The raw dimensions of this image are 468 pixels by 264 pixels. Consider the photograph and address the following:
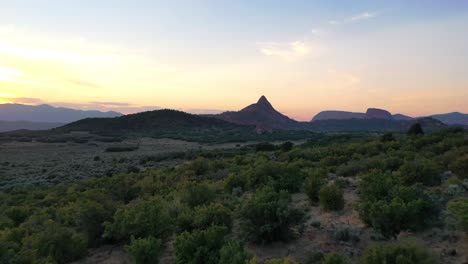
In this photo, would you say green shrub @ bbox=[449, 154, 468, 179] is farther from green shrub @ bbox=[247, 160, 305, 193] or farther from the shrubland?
green shrub @ bbox=[247, 160, 305, 193]

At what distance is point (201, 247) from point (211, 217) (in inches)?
90.2

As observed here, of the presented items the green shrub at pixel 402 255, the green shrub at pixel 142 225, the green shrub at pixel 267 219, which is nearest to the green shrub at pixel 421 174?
the green shrub at pixel 267 219

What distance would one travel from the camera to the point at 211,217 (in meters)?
9.60

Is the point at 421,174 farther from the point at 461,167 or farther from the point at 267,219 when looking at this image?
the point at 267,219

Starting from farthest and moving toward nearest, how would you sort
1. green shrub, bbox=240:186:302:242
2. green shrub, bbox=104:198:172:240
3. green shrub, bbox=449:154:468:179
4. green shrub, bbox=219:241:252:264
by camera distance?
green shrub, bbox=449:154:468:179, green shrub, bbox=104:198:172:240, green shrub, bbox=240:186:302:242, green shrub, bbox=219:241:252:264

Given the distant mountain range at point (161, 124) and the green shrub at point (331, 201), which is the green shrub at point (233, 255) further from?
the distant mountain range at point (161, 124)

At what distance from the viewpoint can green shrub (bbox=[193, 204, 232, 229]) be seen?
9.42m

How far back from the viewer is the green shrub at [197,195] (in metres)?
12.4

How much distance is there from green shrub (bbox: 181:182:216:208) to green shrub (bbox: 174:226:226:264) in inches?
176

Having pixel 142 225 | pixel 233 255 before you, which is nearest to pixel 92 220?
pixel 142 225

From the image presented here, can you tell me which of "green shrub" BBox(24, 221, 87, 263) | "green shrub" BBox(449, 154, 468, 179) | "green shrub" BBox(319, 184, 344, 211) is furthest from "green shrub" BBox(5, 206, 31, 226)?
"green shrub" BBox(449, 154, 468, 179)

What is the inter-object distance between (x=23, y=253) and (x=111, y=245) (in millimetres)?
2435

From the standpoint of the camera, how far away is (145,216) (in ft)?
31.7

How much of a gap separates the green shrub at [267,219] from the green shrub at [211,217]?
0.52 m
